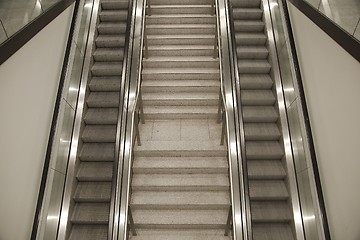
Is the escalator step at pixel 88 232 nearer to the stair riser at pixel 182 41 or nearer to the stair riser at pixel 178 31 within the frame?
the stair riser at pixel 182 41

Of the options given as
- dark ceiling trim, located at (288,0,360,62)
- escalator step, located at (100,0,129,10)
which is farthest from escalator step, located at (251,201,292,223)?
escalator step, located at (100,0,129,10)

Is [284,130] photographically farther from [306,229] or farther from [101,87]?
[101,87]

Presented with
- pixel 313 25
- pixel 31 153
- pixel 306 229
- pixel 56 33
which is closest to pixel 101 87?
pixel 56 33

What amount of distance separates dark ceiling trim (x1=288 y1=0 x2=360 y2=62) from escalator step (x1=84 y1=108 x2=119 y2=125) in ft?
11.3

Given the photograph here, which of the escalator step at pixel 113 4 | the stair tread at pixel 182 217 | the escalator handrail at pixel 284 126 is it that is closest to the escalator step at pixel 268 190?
the escalator handrail at pixel 284 126

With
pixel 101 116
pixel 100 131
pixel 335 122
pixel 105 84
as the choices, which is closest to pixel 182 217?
pixel 100 131

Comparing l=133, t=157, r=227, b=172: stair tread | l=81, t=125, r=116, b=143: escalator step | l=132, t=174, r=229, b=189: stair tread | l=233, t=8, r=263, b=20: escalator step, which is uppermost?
l=233, t=8, r=263, b=20: escalator step

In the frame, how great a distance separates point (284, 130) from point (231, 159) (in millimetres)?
1140

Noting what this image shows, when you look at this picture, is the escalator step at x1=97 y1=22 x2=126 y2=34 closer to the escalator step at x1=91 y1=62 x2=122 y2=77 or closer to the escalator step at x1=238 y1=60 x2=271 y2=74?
the escalator step at x1=91 y1=62 x2=122 y2=77

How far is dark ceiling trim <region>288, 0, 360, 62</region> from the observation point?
3006 mm

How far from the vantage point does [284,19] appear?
5625 millimetres

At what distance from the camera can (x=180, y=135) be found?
Answer: 597 centimetres

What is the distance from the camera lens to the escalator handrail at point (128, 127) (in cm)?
425

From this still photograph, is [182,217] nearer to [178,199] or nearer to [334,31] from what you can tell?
[178,199]
